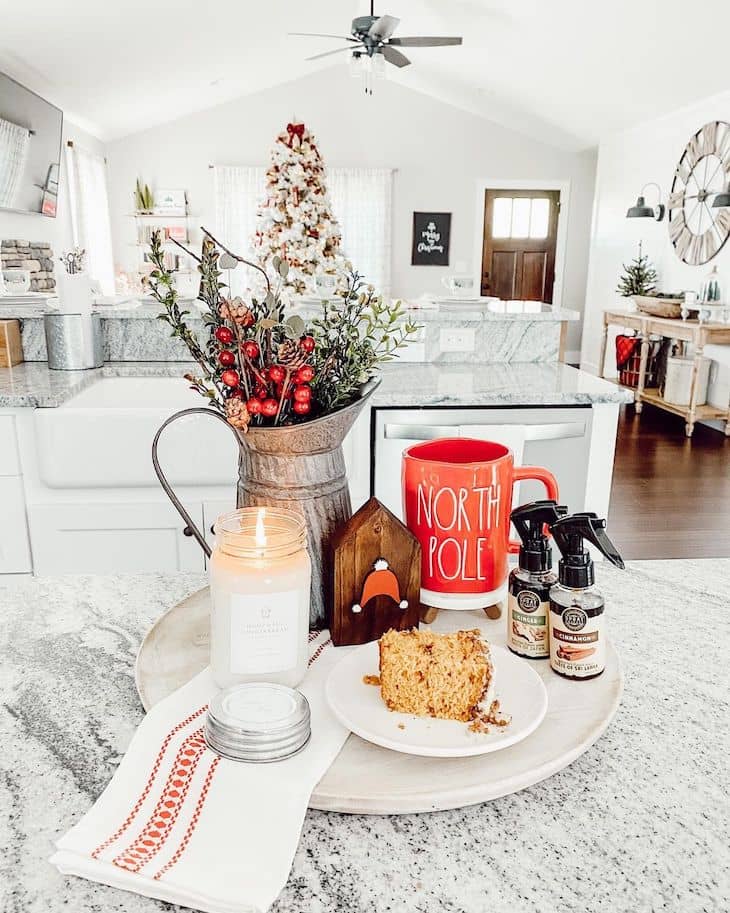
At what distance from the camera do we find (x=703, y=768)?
709 millimetres

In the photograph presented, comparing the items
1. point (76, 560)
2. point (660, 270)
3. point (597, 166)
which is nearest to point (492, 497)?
point (76, 560)

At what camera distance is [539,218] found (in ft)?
28.7

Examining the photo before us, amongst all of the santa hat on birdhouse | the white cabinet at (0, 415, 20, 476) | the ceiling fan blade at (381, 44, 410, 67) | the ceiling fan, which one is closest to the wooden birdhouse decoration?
the santa hat on birdhouse

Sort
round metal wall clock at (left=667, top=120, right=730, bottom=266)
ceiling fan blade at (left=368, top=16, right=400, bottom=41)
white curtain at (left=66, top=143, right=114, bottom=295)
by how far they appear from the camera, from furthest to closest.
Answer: white curtain at (left=66, top=143, right=114, bottom=295) < round metal wall clock at (left=667, top=120, right=730, bottom=266) < ceiling fan blade at (left=368, top=16, right=400, bottom=41)

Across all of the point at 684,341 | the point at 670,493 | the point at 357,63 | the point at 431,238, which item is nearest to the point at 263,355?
the point at 670,493

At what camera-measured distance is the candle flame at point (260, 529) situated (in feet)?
2.45

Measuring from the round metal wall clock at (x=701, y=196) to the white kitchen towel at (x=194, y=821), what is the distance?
19.7 feet

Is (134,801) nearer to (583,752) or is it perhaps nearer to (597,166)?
(583,752)

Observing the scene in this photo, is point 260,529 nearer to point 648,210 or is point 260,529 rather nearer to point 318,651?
point 318,651

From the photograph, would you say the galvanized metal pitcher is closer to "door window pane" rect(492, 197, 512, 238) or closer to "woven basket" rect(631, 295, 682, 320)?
"woven basket" rect(631, 295, 682, 320)

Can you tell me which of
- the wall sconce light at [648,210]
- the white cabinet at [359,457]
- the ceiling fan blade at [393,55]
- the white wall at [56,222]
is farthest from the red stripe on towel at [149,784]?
the wall sconce light at [648,210]

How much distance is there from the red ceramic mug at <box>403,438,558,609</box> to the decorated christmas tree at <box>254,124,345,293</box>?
5.31 ft

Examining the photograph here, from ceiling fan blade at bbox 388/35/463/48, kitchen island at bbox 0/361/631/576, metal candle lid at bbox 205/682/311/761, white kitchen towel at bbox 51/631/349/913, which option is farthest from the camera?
ceiling fan blade at bbox 388/35/463/48

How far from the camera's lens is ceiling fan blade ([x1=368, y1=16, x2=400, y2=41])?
14.7 feet
